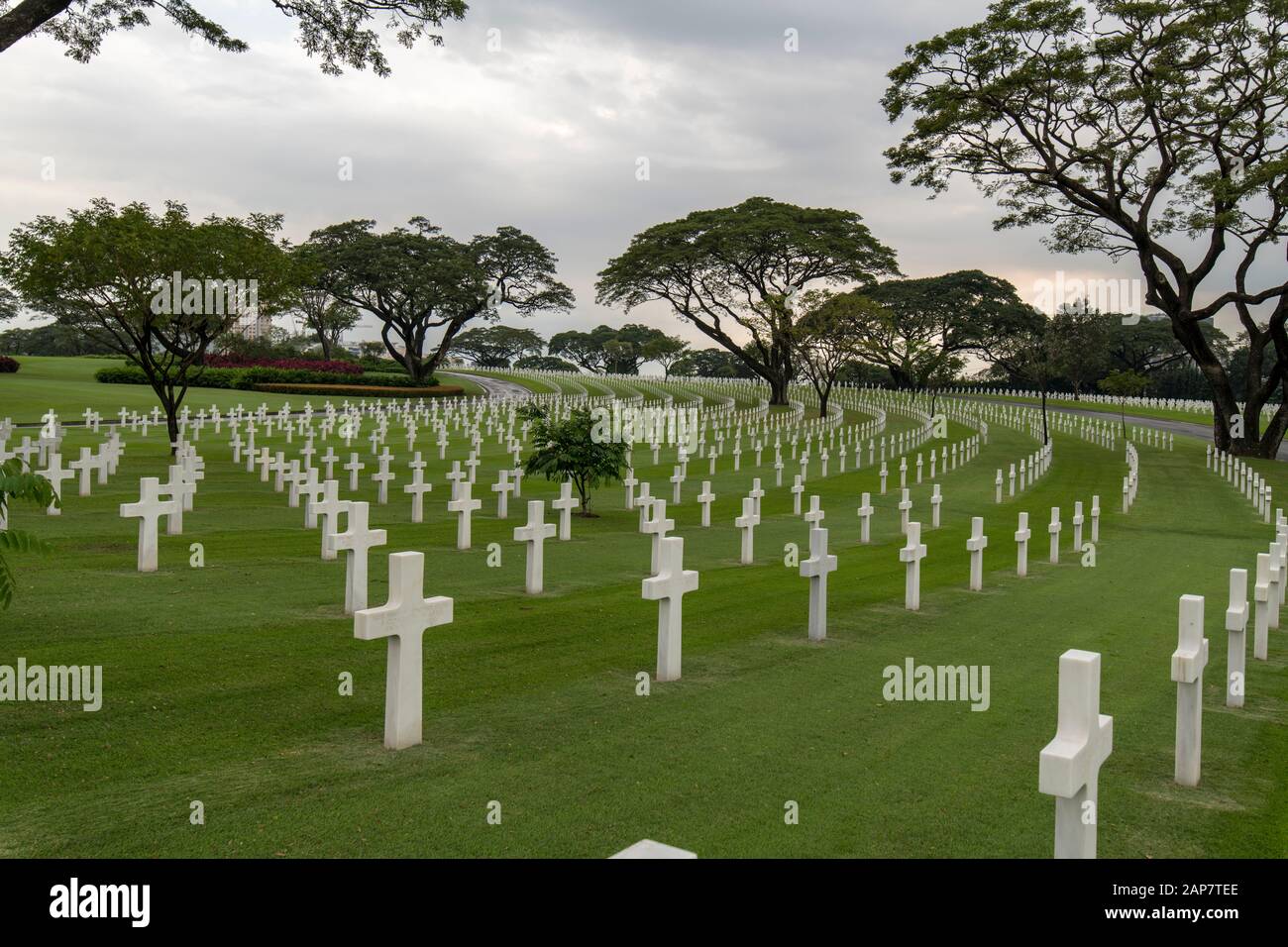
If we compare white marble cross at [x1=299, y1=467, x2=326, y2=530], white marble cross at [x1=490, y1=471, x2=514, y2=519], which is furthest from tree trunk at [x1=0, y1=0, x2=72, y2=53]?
white marble cross at [x1=490, y1=471, x2=514, y2=519]

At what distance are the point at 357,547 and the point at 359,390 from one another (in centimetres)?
5848

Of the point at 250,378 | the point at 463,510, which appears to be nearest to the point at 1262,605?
the point at 463,510

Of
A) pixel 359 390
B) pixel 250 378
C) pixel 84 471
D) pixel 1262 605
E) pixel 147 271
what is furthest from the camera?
pixel 359 390

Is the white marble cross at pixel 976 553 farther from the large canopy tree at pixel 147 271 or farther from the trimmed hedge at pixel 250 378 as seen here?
the trimmed hedge at pixel 250 378

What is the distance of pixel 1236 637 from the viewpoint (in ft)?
26.4

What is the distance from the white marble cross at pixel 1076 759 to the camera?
4.18 metres

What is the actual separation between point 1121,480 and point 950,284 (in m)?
51.8

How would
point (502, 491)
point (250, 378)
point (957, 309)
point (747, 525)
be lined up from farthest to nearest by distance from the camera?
1. point (957, 309)
2. point (250, 378)
3. point (502, 491)
4. point (747, 525)

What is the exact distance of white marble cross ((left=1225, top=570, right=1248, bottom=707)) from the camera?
782 cm

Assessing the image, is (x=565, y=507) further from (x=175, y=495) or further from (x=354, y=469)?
(x=354, y=469)

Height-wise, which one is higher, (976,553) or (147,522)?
(147,522)

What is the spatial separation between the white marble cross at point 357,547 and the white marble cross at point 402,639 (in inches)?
121
